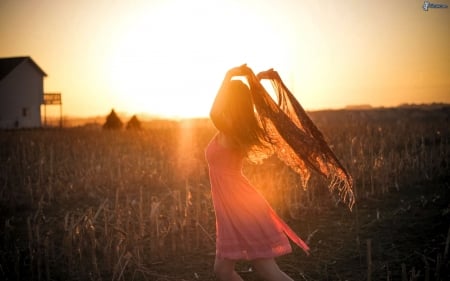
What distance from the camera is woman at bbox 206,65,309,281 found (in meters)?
3.30

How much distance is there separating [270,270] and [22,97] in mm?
44013

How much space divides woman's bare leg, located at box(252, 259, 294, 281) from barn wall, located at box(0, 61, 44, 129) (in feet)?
139

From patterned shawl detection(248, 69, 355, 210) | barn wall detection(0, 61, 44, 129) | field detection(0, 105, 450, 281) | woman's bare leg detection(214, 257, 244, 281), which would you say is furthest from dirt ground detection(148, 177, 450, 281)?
barn wall detection(0, 61, 44, 129)

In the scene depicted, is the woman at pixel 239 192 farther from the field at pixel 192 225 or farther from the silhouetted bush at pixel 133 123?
the silhouetted bush at pixel 133 123

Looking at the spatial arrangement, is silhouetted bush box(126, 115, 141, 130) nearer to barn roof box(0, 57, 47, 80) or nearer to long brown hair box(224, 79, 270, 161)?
barn roof box(0, 57, 47, 80)

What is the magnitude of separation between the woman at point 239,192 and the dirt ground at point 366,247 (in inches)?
41.8

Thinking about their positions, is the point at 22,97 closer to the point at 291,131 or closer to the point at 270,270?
the point at 291,131

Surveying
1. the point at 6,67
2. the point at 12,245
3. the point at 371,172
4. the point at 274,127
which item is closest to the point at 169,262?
the point at 12,245

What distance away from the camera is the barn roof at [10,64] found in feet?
136

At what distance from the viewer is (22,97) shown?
42219 mm

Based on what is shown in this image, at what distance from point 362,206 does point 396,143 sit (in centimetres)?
757

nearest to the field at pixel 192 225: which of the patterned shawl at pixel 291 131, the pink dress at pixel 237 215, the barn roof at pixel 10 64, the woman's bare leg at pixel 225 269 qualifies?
the patterned shawl at pixel 291 131

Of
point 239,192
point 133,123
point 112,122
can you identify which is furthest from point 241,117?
point 112,122

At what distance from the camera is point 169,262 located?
17.3ft
